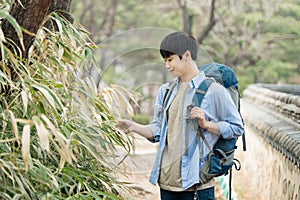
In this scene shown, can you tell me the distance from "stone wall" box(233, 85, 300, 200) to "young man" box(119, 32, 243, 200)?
1.00m

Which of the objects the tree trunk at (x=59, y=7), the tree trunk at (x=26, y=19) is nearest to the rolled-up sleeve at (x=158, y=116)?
the tree trunk at (x=26, y=19)

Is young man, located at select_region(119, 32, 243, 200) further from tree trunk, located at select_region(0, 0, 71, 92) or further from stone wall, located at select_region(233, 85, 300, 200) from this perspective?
stone wall, located at select_region(233, 85, 300, 200)

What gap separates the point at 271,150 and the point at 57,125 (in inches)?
130

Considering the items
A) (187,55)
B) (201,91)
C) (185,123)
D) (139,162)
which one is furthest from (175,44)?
(139,162)

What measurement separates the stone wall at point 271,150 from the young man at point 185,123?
1.00 meters

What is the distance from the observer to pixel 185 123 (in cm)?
386

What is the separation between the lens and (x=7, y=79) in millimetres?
3449

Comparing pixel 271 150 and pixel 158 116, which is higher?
pixel 158 116

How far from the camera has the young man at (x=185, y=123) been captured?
3.80 metres

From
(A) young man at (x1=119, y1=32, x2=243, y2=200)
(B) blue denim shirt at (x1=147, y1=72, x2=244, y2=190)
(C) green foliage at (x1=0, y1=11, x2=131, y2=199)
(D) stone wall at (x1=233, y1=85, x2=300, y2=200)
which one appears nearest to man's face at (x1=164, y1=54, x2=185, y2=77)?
(A) young man at (x1=119, y1=32, x2=243, y2=200)

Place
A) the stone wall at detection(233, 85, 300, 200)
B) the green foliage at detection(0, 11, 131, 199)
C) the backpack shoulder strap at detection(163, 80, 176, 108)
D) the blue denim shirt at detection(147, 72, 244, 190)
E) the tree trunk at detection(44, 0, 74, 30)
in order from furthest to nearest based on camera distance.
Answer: the stone wall at detection(233, 85, 300, 200), the tree trunk at detection(44, 0, 74, 30), the backpack shoulder strap at detection(163, 80, 176, 108), the blue denim shirt at detection(147, 72, 244, 190), the green foliage at detection(0, 11, 131, 199)

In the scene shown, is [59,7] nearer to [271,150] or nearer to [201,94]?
[201,94]

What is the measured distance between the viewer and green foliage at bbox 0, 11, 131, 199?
3225 mm

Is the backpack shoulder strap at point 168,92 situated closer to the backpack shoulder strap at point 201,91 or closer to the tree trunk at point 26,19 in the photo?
the backpack shoulder strap at point 201,91
